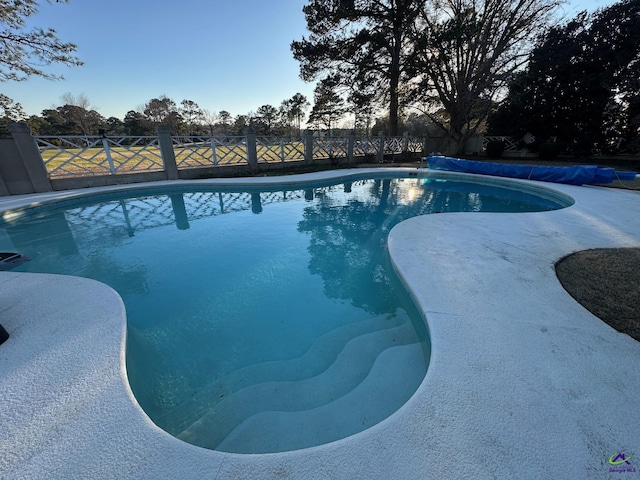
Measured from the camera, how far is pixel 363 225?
5637 mm

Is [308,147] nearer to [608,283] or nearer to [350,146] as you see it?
[350,146]

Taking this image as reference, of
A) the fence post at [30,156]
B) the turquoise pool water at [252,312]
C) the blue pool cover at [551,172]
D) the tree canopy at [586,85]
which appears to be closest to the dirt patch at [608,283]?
the turquoise pool water at [252,312]


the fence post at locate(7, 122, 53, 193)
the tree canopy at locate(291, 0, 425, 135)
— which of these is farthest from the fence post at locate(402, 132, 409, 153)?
the fence post at locate(7, 122, 53, 193)

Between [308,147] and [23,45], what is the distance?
35.6 ft

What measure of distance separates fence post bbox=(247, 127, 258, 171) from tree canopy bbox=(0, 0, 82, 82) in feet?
23.1

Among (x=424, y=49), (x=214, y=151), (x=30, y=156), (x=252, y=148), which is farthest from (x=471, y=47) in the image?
(x=30, y=156)

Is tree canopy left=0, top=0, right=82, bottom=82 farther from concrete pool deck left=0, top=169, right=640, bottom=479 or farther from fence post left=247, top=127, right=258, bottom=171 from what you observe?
concrete pool deck left=0, top=169, right=640, bottom=479

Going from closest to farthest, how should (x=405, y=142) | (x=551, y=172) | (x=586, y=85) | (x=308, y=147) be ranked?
(x=551, y=172) → (x=308, y=147) → (x=586, y=85) → (x=405, y=142)

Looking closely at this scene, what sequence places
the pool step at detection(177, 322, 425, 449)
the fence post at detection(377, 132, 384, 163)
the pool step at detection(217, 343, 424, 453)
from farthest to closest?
the fence post at detection(377, 132, 384, 163) < the pool step at detection(177, 322, 425, 449) < the pool step at detection(217, 343, 424, 453)

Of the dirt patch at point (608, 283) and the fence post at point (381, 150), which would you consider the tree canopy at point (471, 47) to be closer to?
the fence post at point (381, 150)

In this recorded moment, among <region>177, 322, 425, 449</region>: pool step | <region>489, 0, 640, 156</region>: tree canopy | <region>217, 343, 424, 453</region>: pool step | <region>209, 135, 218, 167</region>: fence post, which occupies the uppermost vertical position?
<region>489, 0, 640, 156</region>: tree canopy

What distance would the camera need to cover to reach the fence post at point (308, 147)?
38.9 ft

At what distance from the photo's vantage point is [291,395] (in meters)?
1.96

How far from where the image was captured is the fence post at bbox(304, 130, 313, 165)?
11852 millimetres
